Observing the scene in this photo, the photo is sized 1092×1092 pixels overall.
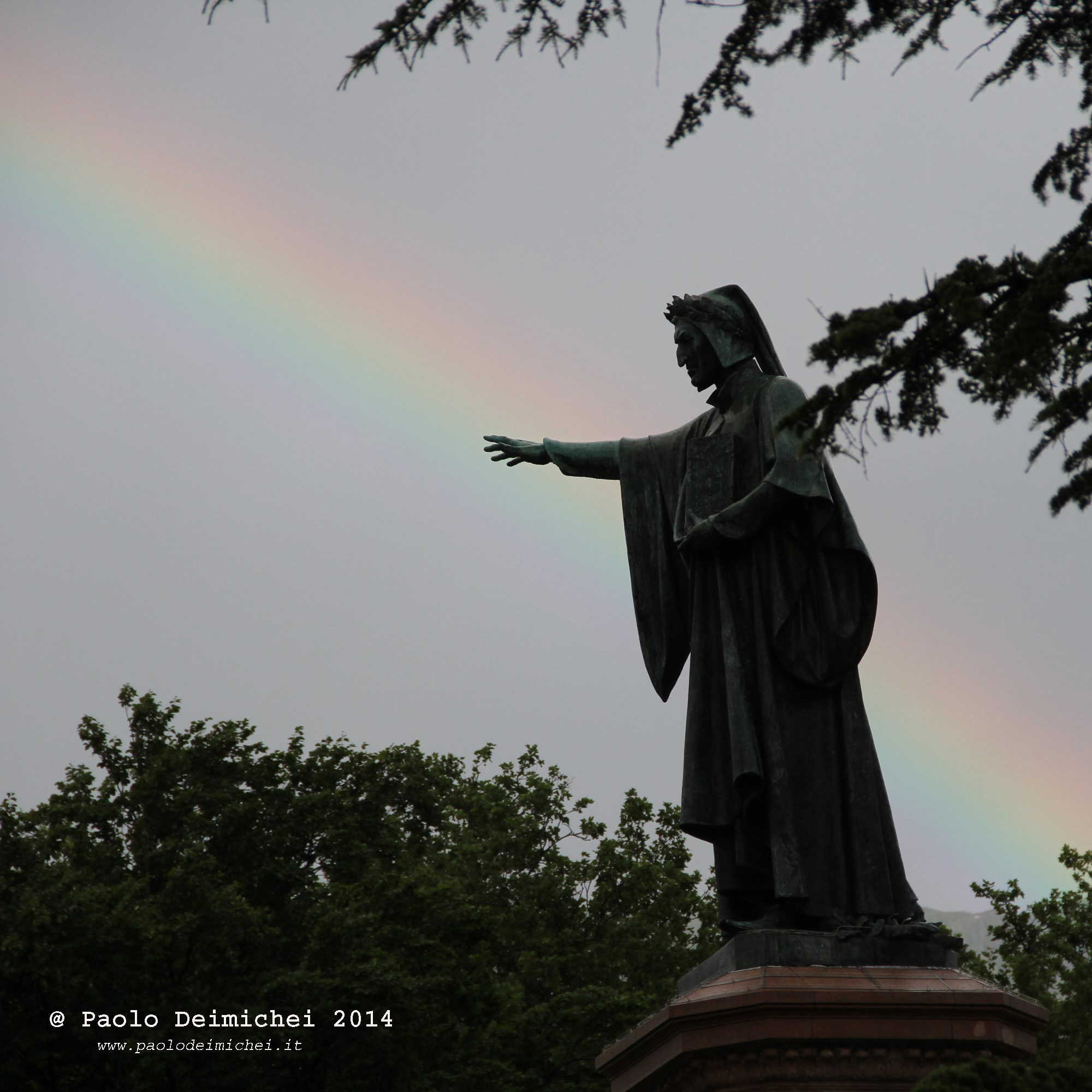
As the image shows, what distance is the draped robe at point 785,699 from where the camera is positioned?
7.87m

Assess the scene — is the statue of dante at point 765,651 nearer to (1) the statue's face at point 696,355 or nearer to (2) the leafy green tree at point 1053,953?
(1) the statue's face at point 696,355

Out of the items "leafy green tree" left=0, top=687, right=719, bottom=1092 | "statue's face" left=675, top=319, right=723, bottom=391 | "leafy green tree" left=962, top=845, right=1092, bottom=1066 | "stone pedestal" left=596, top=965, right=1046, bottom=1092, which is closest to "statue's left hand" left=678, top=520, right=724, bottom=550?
"statue's face" left=675, top=319, right=723, bottom=391

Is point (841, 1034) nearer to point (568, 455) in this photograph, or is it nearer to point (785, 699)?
point (785, 699)

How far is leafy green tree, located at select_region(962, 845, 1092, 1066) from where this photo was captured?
27.5 metres

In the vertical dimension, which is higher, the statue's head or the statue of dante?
the statue's head

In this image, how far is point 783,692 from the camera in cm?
820

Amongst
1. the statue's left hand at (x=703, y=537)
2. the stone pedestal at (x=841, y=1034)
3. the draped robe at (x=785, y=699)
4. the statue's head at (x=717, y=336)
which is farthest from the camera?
the statue's head at (x=717, y=336)

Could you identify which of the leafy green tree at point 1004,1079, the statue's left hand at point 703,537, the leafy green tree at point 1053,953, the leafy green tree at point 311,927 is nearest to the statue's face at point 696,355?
the statue's left hand at point 703,537

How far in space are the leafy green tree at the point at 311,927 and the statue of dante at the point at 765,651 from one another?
14.1 m

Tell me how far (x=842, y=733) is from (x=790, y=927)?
979mm

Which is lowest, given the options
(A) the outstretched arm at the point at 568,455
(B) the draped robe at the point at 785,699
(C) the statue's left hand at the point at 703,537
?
(B) the draped robe at the point at 785,699

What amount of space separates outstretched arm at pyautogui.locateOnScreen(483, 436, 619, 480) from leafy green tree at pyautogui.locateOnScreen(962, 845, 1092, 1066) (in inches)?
790

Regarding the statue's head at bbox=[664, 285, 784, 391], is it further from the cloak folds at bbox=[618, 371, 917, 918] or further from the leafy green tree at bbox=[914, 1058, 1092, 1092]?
the leafy green tree at bbox=[914, 1058, 1092, 1092]

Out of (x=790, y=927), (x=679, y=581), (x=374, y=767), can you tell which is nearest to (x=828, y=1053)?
(x=790, y=927)
